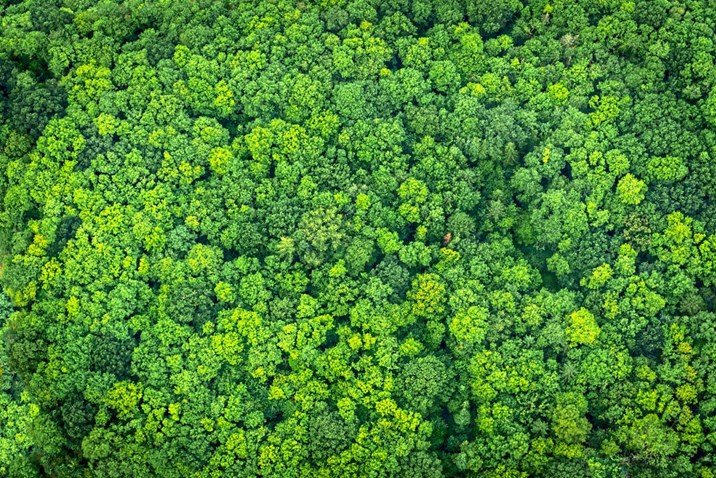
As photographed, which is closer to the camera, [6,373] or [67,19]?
[6,373]

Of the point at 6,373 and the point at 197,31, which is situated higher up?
the point at 197,31

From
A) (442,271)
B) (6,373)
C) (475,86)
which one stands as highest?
(475,86)

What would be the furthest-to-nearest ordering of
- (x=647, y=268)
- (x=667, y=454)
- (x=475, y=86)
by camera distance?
(x=475, y=86) → (x=647, y=268) → (x=667, y=454)

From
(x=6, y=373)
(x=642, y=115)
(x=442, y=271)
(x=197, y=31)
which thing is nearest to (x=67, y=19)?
(x=197, y=31)

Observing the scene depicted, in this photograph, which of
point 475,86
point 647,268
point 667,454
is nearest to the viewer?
point 667,454

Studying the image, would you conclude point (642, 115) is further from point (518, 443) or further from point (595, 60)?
point (518, 443)

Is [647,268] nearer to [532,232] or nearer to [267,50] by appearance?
[532,232]
